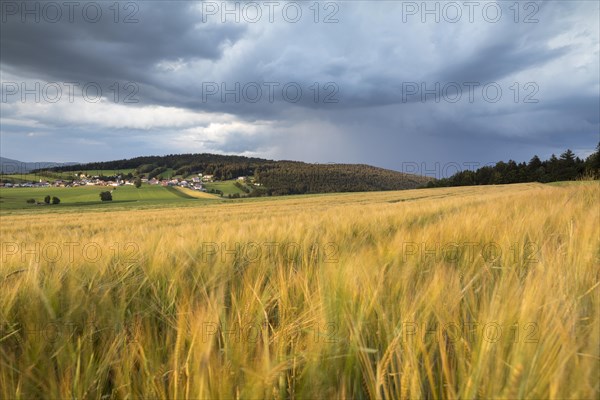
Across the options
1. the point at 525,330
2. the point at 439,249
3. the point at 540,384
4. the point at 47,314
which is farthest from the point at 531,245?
the point at 47,314

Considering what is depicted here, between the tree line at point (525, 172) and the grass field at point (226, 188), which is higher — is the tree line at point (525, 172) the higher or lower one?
the higher one

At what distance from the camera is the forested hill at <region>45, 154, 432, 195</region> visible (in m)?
103

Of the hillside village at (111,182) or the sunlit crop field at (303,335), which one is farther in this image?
the hillside village at (111,182)

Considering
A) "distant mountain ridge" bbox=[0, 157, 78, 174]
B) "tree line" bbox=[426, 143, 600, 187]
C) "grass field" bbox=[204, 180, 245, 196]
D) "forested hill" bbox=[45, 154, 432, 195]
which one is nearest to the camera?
"distant mountain ridge" bbox=[0, 157, 78, 174]

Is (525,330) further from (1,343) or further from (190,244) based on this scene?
(190,244)

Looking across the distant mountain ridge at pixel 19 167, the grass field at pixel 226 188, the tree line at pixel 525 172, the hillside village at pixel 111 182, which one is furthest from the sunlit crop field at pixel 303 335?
the hillside village at pixel 111 182

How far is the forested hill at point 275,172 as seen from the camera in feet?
338

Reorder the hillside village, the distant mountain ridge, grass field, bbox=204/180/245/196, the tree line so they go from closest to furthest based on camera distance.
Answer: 1. the distant mountain ridge
2. the tree line
3. grass field, bbox=204/180/245/196
4. the hillside village

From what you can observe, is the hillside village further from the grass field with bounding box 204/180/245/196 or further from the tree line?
the tree line

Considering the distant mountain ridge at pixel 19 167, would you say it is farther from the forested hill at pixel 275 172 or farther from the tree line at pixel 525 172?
the tree line at pixel 525 172

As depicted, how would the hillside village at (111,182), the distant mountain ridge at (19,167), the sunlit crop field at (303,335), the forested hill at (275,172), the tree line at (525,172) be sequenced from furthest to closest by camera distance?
the hillside village at (111,182), the forested hill at (275,172), the tree line at (525,172), the distant mountain ridge at (19,167), the sunlit crop field at (303,335)

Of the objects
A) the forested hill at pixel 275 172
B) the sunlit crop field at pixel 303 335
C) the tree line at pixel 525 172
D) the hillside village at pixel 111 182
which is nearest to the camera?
the sunlit crop field at pixel 303 335

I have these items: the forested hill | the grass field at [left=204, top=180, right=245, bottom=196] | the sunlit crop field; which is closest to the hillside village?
the grass field at [left=204, top=180, right=245, bottom=196]

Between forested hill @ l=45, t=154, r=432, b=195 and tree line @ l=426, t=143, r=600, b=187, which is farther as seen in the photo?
forested hill @ l=45, t=154, r=432, b=195
